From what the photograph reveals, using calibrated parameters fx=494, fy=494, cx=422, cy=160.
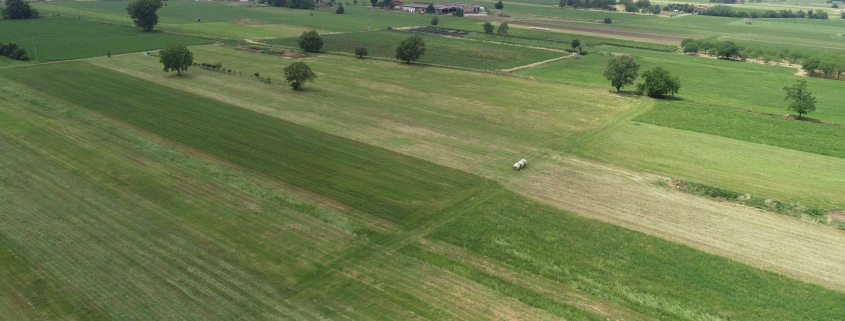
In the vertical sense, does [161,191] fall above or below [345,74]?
below

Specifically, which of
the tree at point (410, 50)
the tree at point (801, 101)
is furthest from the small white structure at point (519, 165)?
the tree at point (410, 50)

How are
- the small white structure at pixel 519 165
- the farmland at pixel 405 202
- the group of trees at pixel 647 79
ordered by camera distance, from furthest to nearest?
the group of trees at pixel 647 79, the small white structure at pixel 519 165, the farmland at pixel 405 202

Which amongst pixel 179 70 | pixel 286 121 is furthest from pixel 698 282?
pixel 179 70

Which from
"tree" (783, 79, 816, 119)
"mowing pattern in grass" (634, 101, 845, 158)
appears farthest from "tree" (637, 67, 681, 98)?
"tree" (783, 79, 816, 119)

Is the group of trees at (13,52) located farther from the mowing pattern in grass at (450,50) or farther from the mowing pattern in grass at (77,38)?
the mowing pattern in grass at (450,50)

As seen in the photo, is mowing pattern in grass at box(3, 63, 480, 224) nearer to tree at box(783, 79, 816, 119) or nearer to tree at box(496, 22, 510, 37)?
tree at box(783, 79, 816, 119)

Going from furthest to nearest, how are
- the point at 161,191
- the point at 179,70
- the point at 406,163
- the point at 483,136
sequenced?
the point at 179,70 < the point at 483,136 < the point at 406,163 < the point at 161,191

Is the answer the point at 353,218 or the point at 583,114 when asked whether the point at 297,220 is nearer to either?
the point at 353,218
